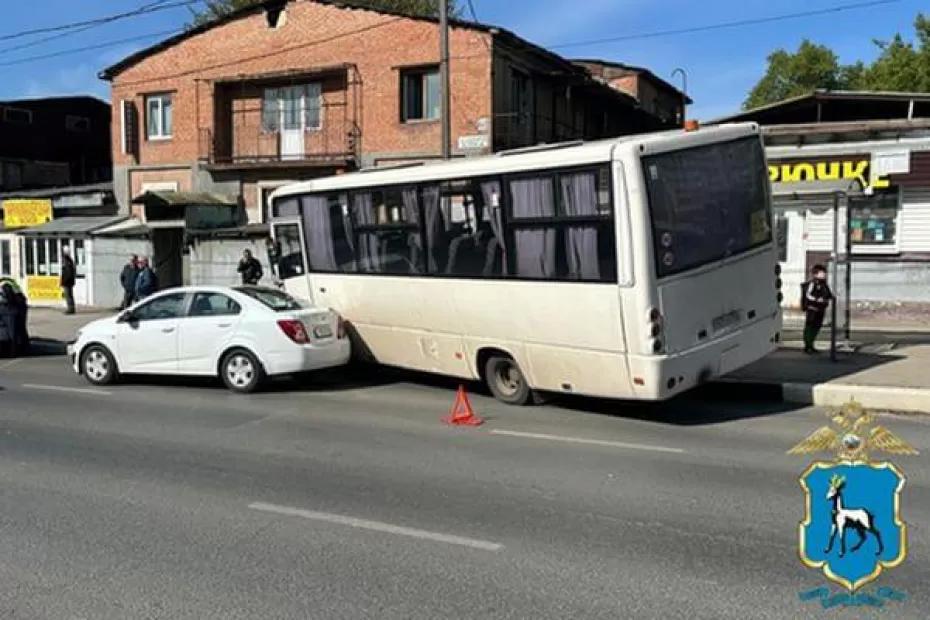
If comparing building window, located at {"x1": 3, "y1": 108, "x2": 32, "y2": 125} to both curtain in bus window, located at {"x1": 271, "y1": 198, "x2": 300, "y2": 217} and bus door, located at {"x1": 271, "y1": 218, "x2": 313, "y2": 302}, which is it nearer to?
curtain in bus window, located at {"x1": 271, "y1": 198, "x2": 300, "y2": 217}

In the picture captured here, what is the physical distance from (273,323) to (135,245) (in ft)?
56.9

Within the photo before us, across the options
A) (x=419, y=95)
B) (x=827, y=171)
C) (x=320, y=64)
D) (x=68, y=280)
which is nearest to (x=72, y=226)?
(x=68, y=280)

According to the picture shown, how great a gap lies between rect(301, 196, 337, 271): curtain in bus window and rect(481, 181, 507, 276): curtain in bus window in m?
3.22

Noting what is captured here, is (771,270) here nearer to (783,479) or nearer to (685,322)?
(685,322)

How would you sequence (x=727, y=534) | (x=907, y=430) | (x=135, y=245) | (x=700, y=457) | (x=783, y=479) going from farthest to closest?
(x=135, y=245) → (x=907, y=430) → (x=700, y=457) → (x=783, y=479) → (x=727, y=534)

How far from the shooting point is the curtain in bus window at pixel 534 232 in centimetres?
974

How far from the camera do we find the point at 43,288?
28453mm

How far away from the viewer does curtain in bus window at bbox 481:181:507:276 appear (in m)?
10.3

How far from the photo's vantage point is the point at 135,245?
2727 cm

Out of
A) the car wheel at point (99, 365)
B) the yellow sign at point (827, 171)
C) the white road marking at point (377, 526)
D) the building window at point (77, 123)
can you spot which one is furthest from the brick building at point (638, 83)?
the white road marking at point (377, 526)

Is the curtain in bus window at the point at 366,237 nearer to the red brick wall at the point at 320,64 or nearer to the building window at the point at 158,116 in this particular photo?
the red brick wall at the point at 320,64

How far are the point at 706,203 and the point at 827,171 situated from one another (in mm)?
10828

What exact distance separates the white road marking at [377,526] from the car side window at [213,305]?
6.11 metres

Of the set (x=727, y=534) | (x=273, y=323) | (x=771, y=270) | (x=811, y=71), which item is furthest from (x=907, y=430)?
(x=811, y=71)
